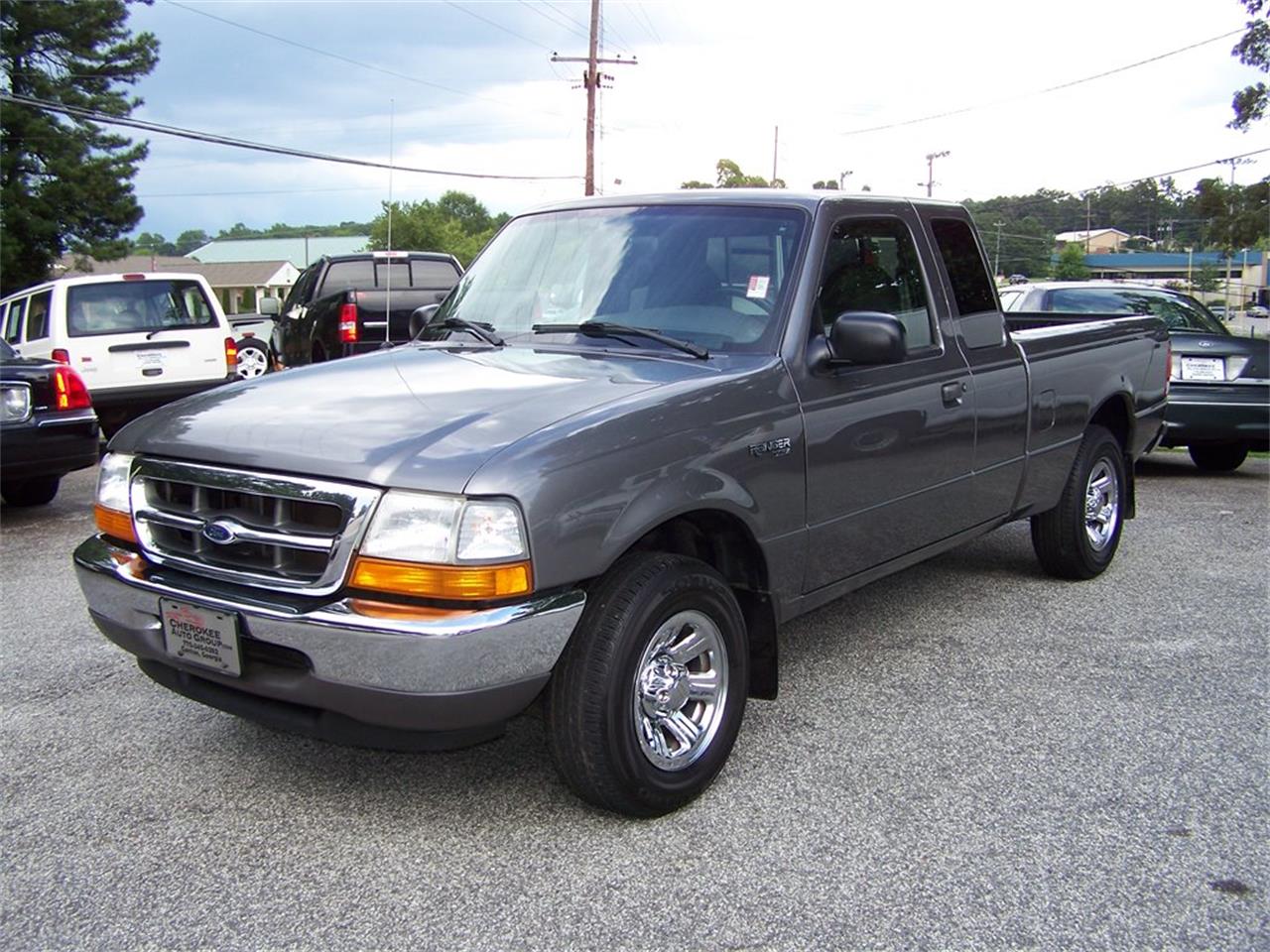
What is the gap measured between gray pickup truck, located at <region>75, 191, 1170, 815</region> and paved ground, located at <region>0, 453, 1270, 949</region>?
1.13ft

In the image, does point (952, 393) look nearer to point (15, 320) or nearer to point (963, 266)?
point (963, 266)

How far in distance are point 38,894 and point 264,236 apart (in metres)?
92.9

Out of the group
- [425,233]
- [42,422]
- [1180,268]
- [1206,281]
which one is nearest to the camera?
[42,422]

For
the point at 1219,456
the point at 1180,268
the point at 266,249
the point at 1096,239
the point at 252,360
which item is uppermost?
the point at 1096,239

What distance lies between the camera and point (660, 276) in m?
4.32

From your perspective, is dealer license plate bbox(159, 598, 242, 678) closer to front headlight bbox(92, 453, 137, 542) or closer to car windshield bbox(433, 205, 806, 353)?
front headlight bbox(92, 453, 137, 542)

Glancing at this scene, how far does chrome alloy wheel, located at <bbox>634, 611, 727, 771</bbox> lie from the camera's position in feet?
11.3

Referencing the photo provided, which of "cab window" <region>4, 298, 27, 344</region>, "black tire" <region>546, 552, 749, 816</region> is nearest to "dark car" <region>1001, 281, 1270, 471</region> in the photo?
"black tire" <region>546, 552, 749, 816</region>

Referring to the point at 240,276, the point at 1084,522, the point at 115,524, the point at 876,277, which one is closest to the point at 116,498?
the point at 115,524

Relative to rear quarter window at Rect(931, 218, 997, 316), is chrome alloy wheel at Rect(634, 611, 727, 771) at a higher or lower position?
lower

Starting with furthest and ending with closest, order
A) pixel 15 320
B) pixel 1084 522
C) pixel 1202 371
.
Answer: pixel 15 320, pixel 1202 371, pixel 1084 522

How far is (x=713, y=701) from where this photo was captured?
145 inches

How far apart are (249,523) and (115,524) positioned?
0.70 meters

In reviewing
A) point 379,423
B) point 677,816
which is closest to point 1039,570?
point 677,816
